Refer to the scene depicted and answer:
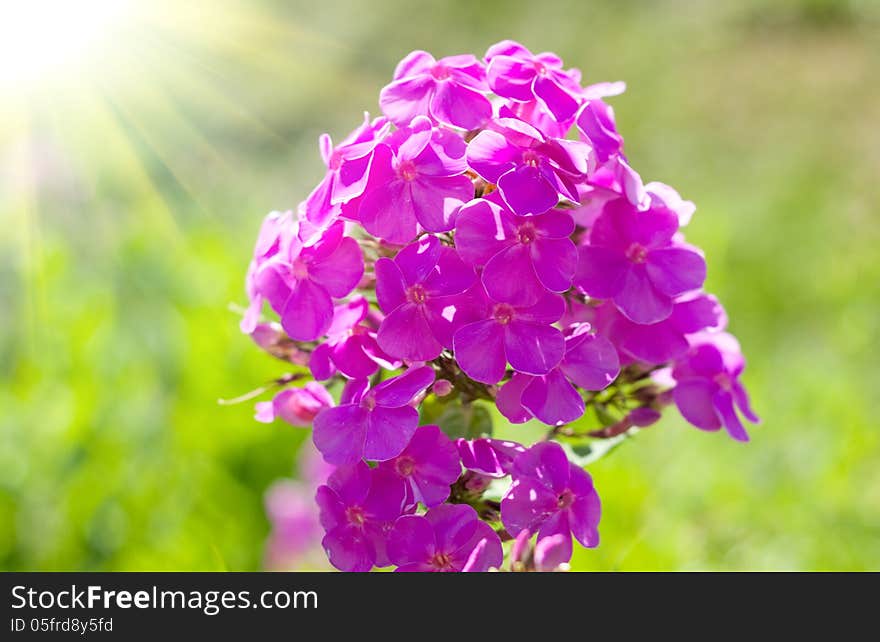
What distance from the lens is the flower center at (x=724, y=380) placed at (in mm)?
1224

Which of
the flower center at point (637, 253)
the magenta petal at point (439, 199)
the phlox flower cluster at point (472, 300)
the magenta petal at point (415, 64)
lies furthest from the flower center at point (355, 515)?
the magenta petal at point (415, 64)

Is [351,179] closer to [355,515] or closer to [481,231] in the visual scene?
[481,231]

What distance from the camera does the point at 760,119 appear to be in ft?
23.2

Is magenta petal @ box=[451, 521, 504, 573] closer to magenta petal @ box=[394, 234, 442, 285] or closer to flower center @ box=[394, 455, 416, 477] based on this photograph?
flower center @ box=[394, 455, 416, 477]

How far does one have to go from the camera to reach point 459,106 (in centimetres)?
111

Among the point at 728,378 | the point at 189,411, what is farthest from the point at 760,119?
the point at 728,378

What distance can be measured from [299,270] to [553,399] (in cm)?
32

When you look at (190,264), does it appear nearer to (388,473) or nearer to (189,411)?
(189,411)

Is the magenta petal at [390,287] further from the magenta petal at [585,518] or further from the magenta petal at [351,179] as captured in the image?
the magenta petal at [585,518]

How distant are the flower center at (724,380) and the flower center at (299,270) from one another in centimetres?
54

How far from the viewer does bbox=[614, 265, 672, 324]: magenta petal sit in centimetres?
109

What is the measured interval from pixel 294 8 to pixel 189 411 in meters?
7.51

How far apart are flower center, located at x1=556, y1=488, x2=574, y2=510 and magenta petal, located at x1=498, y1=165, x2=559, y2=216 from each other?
31 cm

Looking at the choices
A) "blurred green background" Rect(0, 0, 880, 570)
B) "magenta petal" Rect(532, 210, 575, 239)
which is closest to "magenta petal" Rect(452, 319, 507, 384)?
"magenta petal" Rect(532, 210, 575, 239)
